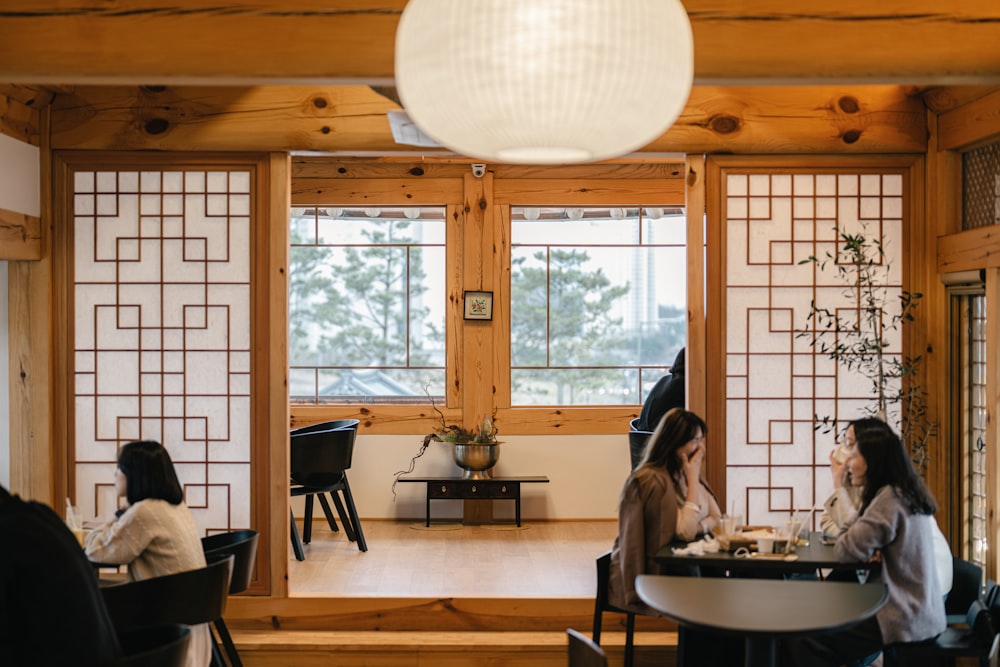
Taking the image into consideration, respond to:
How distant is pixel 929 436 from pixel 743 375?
899 millimetres

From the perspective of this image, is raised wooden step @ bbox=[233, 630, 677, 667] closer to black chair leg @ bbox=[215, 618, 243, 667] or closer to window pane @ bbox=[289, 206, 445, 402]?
black chair leg @ bbox=[215, 618, 243, 667]

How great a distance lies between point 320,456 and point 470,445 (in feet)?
3.86

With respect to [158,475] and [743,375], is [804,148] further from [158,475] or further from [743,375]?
[158,475]

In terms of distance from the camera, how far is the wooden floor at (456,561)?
4.97 meters

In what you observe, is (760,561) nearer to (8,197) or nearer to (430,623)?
(430,623)

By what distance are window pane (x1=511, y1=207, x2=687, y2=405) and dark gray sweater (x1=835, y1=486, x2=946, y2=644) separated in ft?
12.8

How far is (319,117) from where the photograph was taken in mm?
4586

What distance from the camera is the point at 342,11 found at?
3.36 m

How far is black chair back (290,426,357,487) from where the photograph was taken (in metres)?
5.73

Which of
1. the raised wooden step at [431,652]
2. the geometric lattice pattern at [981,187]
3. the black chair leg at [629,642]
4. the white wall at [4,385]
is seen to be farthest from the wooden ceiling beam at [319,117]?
the raised wooden step at [431,652]

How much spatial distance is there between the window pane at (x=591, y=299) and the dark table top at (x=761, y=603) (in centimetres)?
402

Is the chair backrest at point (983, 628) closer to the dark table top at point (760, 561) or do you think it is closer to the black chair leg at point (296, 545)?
the dark table top at point (760, 561)

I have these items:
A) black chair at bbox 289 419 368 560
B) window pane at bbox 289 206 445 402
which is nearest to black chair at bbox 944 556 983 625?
black chair at bbox 289 419 368 560

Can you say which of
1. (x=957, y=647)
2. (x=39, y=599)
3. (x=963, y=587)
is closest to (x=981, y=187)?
(x=963, y=587)
